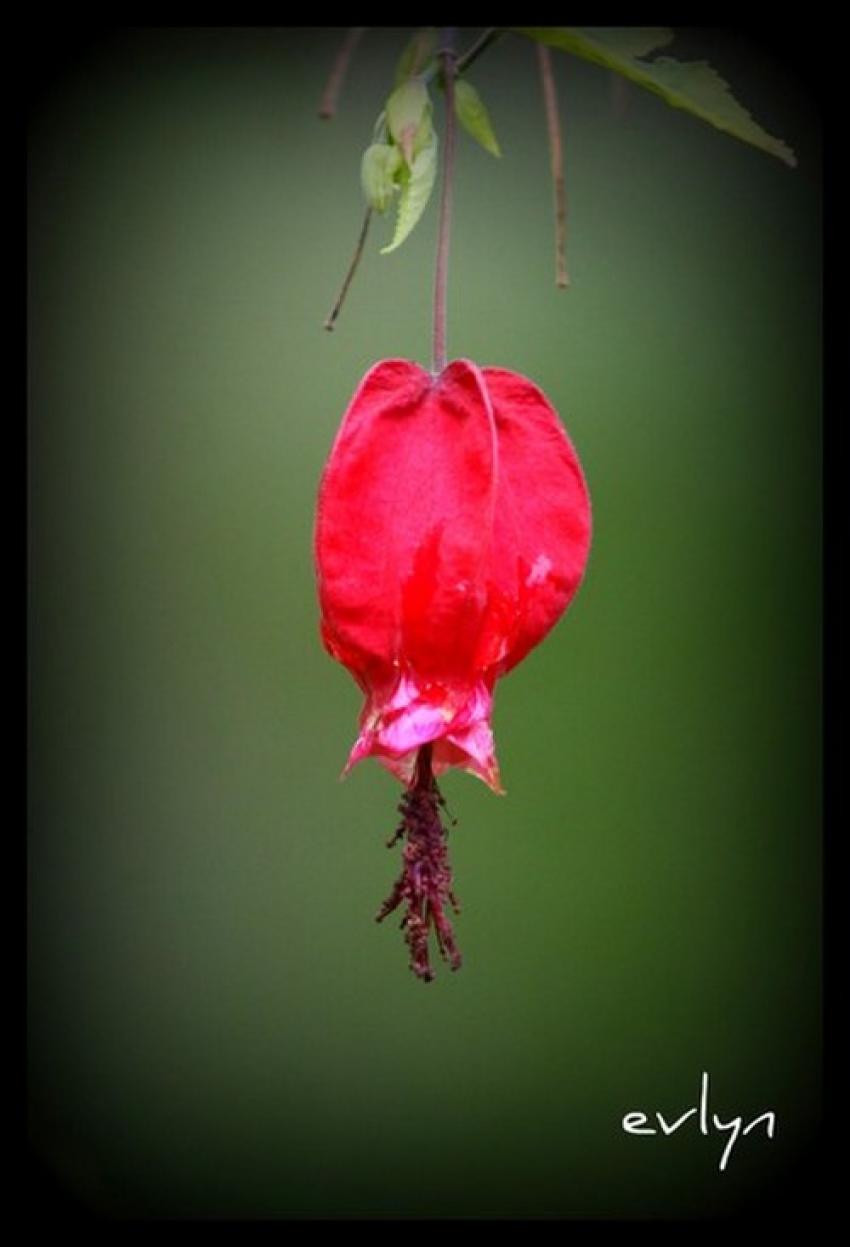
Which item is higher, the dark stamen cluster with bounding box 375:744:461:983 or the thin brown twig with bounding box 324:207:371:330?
the thin brown twig with bounding box 324:207:371:330

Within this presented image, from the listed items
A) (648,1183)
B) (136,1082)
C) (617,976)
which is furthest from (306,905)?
(648,1183)

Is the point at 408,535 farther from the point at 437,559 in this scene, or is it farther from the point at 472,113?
the point at 472,113

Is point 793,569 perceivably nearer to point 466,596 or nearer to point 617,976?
point 617,976

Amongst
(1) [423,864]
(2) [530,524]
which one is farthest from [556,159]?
(1) [423,864]
